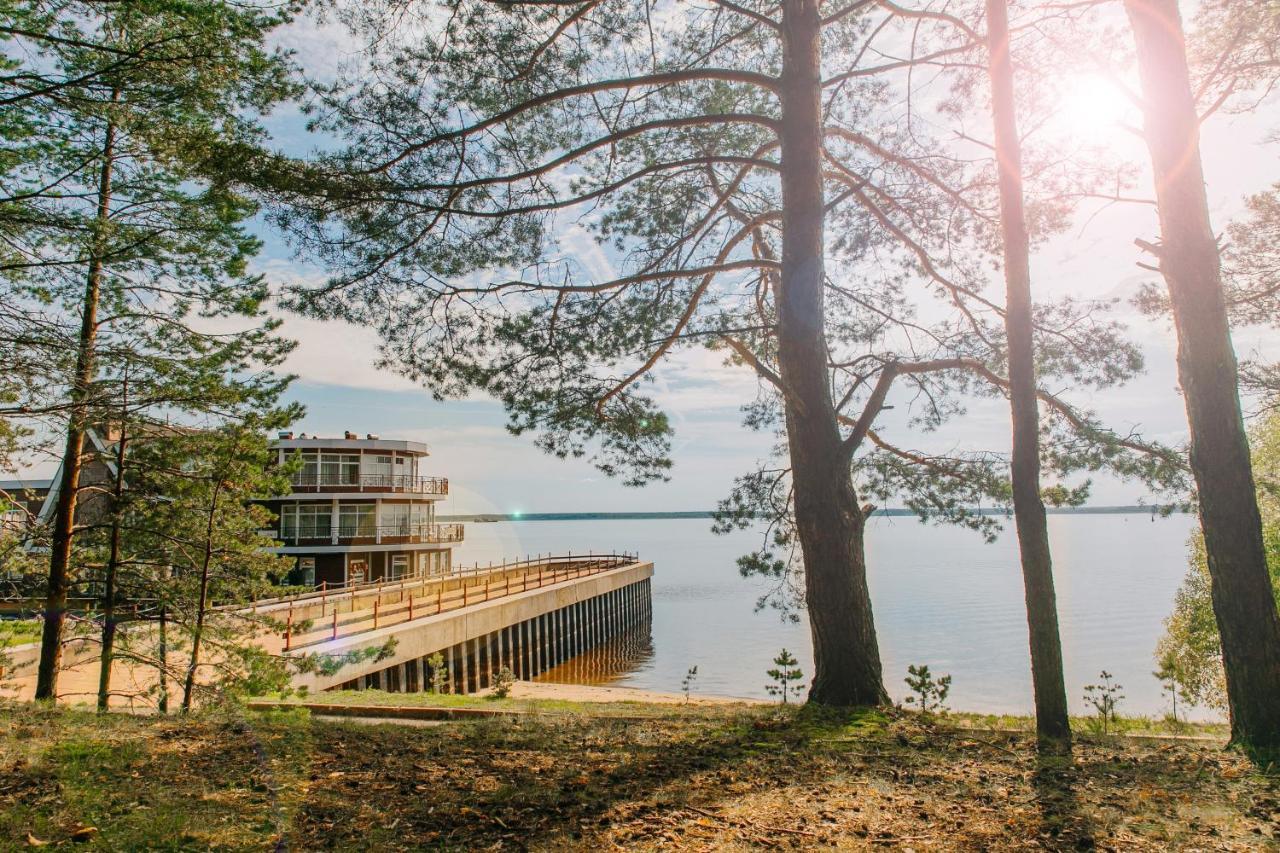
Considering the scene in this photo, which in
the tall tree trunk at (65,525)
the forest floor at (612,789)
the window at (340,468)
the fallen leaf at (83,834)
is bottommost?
the forest floor at (612,789)

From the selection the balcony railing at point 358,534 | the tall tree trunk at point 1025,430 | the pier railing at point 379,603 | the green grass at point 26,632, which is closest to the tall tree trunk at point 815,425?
the tall tree trunk at point 1025,430

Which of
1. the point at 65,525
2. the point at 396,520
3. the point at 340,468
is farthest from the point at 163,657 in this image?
the point at 396,520

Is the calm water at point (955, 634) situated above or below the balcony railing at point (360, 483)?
below

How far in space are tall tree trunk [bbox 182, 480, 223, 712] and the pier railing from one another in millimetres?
5910

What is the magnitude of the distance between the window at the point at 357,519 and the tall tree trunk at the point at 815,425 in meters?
34.7

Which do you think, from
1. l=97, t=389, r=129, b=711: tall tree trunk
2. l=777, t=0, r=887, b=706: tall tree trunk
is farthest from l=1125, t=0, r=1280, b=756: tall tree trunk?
l=97, t=389, r=129, b=711: tall tree trunk

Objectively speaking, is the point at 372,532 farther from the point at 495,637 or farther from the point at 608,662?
the point at 495,637

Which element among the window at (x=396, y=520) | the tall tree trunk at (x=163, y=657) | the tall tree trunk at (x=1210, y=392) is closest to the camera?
the tall tree trunk at (x=1210, y=392)

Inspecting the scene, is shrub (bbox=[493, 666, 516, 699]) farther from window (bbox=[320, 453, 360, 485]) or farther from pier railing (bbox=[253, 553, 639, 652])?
window (bbox=[320, 453, 360, 485])

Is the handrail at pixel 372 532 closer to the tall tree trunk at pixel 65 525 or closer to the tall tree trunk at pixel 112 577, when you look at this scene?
the tall tree trunk at pixel 112 577

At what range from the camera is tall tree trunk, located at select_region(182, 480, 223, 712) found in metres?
10.8

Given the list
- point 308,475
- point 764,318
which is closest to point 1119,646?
point 764,318

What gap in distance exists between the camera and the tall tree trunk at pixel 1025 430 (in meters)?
6.02

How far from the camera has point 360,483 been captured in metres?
39.2
